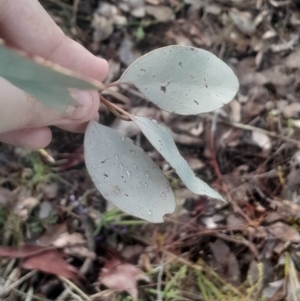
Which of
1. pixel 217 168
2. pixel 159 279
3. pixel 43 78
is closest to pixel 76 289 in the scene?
pixel 159 279

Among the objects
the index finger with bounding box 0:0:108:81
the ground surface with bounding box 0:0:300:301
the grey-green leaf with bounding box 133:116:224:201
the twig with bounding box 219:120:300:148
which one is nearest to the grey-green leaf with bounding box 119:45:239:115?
the grey-green leaf with bounding box 133:116:224:201

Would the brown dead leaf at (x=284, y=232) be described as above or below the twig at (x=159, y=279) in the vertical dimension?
above

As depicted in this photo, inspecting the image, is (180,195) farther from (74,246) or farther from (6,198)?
(6,198)

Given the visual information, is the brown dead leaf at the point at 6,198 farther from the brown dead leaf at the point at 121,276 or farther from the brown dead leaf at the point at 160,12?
the brown dead leaf at the point at 160,12

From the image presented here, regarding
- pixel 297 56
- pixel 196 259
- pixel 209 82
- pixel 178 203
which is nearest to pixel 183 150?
pixel 178 203

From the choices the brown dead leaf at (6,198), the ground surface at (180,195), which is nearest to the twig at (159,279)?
the ground surface at (180,195)

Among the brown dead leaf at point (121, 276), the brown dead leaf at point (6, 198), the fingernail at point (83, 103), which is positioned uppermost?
the fingernail at point (83, 103)
